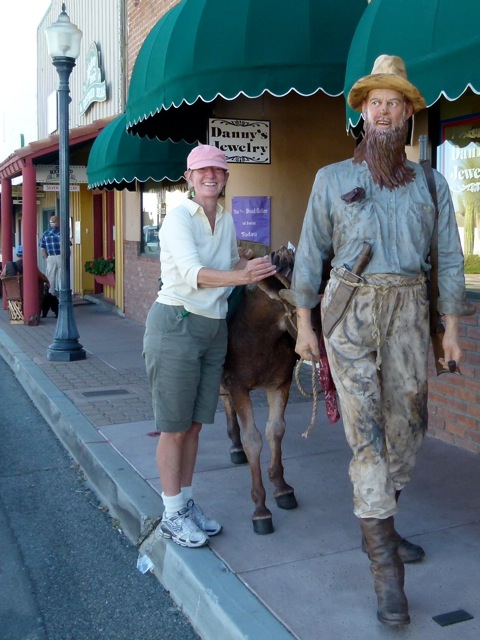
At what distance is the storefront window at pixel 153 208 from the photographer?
12.3m

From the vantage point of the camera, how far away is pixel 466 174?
5730mm

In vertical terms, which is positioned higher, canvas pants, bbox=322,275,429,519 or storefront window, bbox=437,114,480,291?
storefront window, bbox=437,114,480,291

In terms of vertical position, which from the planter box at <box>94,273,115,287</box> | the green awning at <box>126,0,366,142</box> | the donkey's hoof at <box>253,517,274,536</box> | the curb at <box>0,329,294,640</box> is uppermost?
the green awning at <box>126,0,366,142</box>

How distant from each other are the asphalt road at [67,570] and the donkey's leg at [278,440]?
3.06 feet

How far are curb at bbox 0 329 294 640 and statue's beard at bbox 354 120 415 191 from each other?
1951 millimetres

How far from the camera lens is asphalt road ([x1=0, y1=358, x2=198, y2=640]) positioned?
3.68m

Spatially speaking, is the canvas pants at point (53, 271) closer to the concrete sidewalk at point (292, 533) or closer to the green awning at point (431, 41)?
the concrete sidewalk at point (292, 533)

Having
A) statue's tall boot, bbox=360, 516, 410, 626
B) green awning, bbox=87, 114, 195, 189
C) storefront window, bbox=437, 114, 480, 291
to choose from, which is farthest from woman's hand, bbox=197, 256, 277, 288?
green awning, bbox=87, 114, 195, 189

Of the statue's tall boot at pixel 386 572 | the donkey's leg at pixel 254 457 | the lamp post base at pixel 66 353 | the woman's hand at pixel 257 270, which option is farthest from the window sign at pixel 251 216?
the statue's tall boot at pixel 386 572

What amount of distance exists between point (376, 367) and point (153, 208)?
33.8 feet

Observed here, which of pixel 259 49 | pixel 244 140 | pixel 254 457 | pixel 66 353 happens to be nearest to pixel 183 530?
pixel 254 457

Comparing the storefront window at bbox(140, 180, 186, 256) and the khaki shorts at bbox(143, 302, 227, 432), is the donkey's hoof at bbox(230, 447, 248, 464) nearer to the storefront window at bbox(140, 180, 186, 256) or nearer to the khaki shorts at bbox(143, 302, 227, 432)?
the khaki shorts at bbox(143, 302, 227, 432)

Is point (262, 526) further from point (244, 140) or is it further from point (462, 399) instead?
point (244, 140)

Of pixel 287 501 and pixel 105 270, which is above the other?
pixel 105 270
